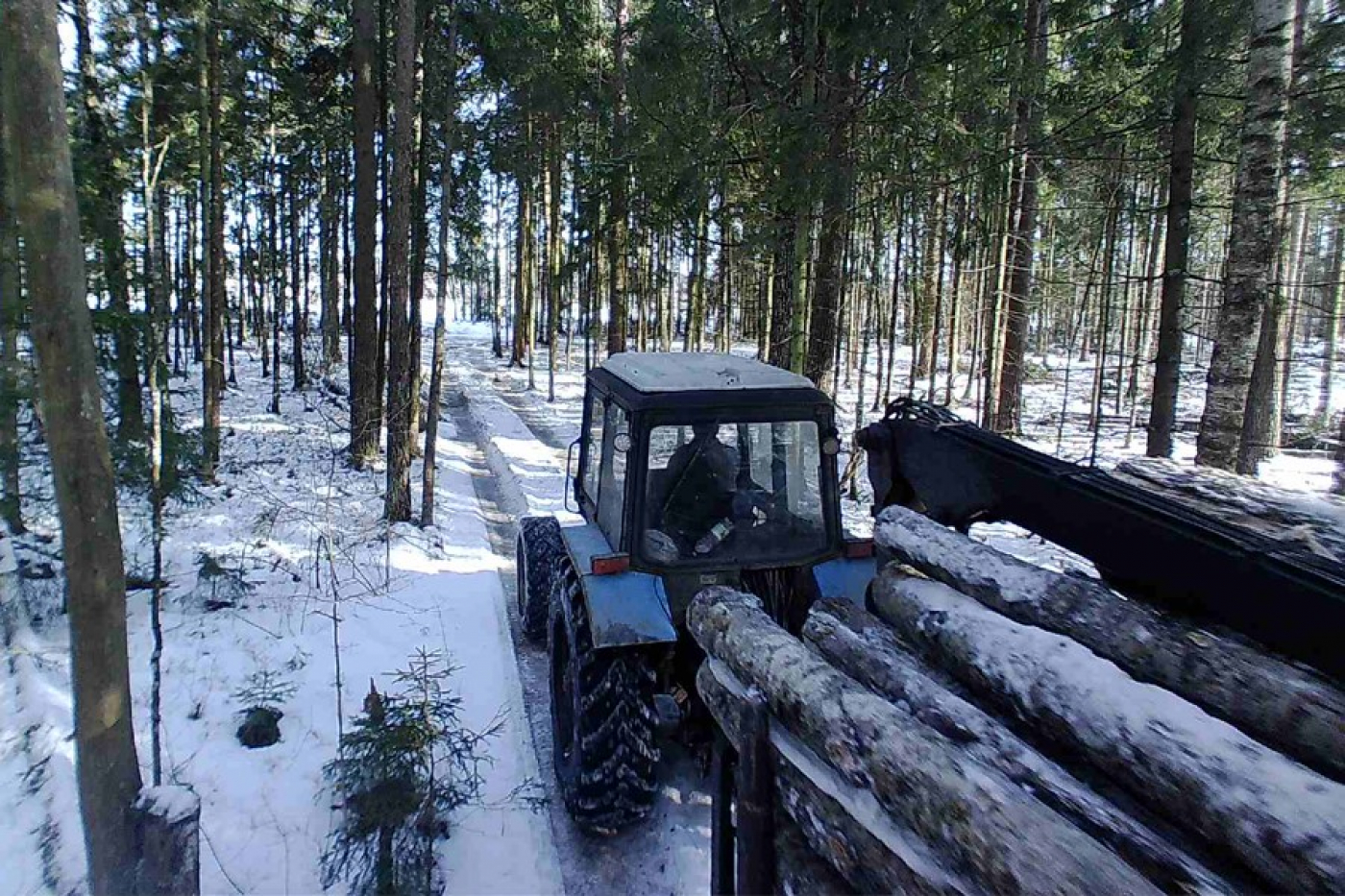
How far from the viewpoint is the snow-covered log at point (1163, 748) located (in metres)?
1.36

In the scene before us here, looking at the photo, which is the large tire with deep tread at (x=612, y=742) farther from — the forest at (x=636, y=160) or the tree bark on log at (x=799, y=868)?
the forest at (x=636, y=160)

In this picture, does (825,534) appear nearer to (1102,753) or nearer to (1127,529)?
(1127,529)

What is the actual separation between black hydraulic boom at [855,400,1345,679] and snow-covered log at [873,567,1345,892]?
0.28 metres

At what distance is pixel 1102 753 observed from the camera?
5.78 feet

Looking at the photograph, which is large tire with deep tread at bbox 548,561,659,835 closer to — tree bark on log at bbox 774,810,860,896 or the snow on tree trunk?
tree bark on log at bbox 774,810,860,896

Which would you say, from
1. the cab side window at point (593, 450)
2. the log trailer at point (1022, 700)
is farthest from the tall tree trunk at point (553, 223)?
the log trailer at point (1022, 700)

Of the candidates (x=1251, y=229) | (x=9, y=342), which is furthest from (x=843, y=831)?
(x=9, y=342)

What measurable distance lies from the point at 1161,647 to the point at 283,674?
586 centimetres

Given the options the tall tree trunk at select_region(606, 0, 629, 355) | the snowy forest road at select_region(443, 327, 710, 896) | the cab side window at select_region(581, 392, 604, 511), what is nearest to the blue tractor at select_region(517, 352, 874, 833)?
the snowy forest road at select_region(443, 327, 710, 896)

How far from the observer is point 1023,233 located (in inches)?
474

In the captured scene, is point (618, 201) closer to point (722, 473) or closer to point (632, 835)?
point (722, 473)

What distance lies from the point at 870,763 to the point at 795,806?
417 mm

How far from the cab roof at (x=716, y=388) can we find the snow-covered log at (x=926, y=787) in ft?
5.93

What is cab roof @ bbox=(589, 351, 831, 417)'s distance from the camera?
429 cm
